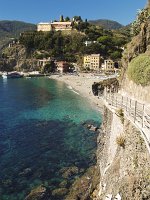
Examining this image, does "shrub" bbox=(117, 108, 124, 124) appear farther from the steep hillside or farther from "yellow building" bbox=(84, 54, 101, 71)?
"yellow building" bbox=(84, 54, 101, 71)

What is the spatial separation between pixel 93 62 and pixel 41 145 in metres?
133

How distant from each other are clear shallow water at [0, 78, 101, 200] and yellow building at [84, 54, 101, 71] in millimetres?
99197

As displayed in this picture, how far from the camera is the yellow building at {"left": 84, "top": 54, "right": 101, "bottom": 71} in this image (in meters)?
168

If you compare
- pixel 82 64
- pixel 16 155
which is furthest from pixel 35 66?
pixel 16 155

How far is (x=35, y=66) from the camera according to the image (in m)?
185

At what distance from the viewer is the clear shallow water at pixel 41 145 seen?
94.1 feet

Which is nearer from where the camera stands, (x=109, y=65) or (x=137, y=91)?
(x=137, y=91)

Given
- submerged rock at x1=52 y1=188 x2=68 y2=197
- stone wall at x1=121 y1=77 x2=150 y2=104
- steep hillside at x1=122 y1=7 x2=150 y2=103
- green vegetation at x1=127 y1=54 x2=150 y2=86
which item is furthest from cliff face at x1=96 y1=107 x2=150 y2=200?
submerged rock at x1=52 y1=188 x2=68 y2=197

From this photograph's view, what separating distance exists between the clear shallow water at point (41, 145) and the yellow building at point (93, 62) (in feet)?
325

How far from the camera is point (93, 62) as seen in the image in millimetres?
169125

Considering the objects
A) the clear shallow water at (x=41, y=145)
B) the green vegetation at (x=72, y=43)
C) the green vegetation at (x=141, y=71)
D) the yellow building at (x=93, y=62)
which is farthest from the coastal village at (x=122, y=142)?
the green vegetation at (x=72, y=43)

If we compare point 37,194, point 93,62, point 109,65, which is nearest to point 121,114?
point 37,194

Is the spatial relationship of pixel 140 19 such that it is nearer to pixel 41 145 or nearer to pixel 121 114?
pixel 41 145

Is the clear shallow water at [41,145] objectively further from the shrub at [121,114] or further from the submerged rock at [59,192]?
the shrub at [121,114]
